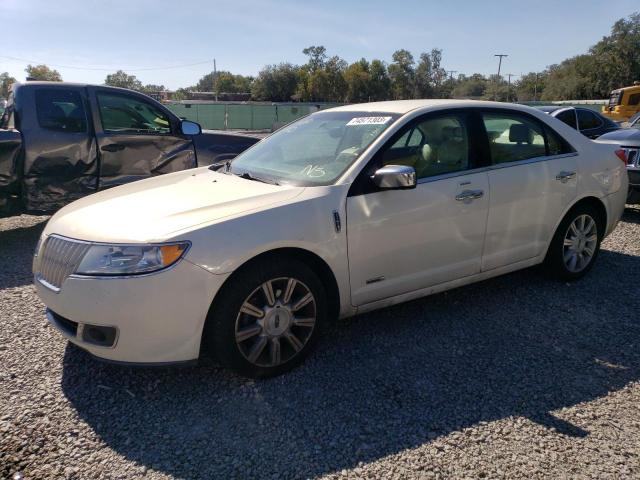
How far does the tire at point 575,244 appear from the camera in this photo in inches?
176

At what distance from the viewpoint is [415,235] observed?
3494mm

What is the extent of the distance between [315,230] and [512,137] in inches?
84.1

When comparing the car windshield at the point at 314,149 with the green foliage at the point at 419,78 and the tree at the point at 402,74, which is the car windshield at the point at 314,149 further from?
the tree at the point at 402,74

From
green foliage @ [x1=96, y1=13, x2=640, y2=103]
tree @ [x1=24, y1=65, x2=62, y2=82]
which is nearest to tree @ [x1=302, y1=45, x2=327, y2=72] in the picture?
green foliage @ [x1=96, y1=13, x2=640, y2=103]

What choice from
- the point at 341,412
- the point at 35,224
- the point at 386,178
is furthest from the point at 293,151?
the point at 35,224

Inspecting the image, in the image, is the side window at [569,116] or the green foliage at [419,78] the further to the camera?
the green foliage at [419,78]

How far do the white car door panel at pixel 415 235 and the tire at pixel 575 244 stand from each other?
3.43 feet

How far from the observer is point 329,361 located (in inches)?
132

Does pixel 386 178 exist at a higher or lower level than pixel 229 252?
higher

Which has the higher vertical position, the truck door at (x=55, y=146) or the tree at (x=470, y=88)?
the tree at (x=470, y=88)

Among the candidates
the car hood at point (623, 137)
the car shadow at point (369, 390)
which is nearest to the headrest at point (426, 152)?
the car shadow at point (369, 390)

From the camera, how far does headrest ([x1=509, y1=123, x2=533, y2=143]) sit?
425cm

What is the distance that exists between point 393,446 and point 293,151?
7.48 feet

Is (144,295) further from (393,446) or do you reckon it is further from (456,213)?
(456,213)
